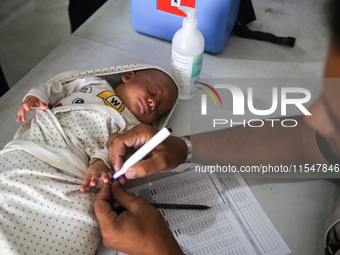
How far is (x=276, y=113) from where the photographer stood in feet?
3.34

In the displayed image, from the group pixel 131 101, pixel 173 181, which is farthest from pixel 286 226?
pixel 131 101

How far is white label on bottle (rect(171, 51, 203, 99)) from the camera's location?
3.08 ft

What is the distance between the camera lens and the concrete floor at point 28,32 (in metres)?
1.76

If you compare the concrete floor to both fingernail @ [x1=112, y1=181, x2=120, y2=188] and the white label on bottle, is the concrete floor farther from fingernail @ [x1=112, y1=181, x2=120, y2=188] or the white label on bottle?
fingernail @ [x1=112, y1=181, x2=120, y2=188]

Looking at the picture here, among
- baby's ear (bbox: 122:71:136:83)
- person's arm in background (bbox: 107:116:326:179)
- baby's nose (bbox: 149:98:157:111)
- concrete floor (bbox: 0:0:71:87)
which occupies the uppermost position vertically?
baby's ear (bbox: 122:71:136:83)

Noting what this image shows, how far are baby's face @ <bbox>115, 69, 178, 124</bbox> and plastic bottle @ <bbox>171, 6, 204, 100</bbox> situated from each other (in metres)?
0.05

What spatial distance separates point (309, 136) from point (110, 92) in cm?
56

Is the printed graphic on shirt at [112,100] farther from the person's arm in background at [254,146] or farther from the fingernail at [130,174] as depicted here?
the fingernail at [130,174]

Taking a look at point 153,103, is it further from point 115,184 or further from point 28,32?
point 28,32

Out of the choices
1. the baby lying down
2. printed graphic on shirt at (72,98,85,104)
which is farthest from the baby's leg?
printed graphic on shirt at (72,98,85,104)

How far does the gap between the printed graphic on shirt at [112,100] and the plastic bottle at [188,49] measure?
206mm

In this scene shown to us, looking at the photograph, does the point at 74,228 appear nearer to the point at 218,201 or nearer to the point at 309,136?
the point at 218,201

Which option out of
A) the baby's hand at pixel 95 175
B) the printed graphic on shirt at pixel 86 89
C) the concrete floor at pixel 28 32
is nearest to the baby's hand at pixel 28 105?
the printed graphic on shirt at pixel 86 89

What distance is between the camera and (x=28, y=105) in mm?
818
